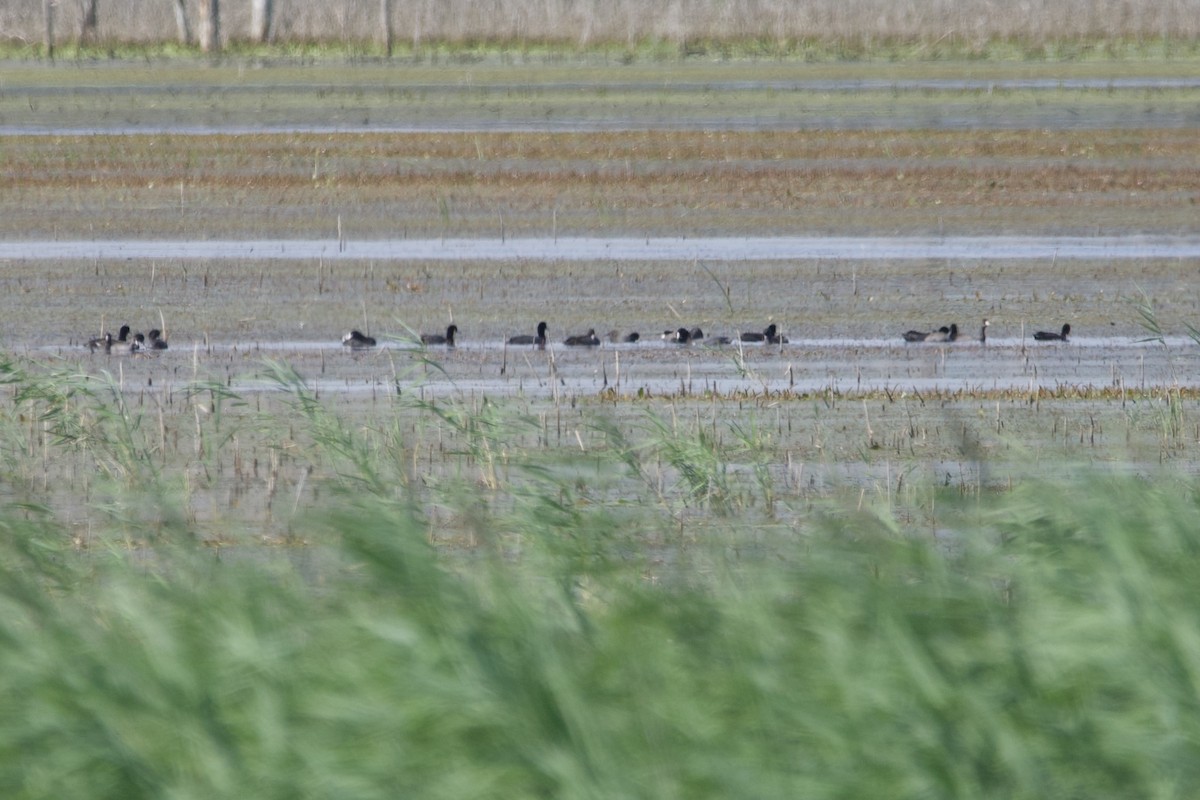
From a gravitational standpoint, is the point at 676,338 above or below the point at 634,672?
above

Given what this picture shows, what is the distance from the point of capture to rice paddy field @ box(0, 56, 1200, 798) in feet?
13.4

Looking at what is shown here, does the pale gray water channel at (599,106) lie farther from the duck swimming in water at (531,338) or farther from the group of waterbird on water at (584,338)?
the duck swimming in water at (531,338)

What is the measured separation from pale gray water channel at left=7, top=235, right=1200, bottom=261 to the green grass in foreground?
11.3m

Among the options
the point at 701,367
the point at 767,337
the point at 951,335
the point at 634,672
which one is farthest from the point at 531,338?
the point at 634,672

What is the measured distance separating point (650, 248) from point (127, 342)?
5.26 m

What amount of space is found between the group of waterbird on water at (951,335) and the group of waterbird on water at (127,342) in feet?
16.7

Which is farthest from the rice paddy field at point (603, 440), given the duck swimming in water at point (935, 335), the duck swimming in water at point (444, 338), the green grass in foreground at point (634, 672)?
the duck swimming in water at point (444, 338)

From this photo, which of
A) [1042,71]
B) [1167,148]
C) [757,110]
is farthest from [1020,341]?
[1042,71]

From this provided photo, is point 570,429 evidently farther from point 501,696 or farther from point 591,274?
point 501,696

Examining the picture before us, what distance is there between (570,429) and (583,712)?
247 inches

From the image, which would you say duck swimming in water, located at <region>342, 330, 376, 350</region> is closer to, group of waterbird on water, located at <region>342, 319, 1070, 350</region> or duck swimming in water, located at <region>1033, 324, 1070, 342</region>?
group of waterbird on water, located at <region>342, 319, 1070, 350</region>

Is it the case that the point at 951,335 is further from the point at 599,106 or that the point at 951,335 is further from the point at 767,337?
the point at 599,106

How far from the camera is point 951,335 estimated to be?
12914mm

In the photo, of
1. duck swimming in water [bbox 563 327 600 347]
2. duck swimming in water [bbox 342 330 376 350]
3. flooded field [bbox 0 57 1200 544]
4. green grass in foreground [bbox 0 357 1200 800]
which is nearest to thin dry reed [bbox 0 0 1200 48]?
flooded field [bbox 0 57 1200 544]
